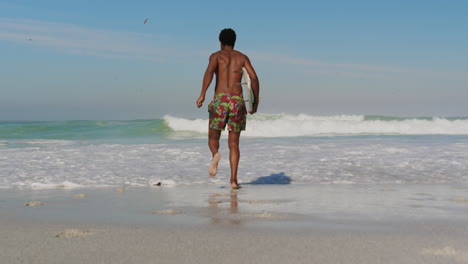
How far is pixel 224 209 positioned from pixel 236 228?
3.23 feet

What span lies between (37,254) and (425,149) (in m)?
9.62

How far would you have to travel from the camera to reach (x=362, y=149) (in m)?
10.8

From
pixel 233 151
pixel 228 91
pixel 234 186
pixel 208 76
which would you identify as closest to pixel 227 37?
pixel 208 76

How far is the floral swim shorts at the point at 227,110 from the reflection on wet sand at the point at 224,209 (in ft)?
2.75

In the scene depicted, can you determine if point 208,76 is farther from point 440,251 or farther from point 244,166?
point 440,251

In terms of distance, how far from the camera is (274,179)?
23.8 ft

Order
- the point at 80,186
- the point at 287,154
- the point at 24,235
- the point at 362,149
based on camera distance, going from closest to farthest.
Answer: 1. the point at 24,235
2. the point at 80,186
3. the point at 287,154
4. the point at 362,149

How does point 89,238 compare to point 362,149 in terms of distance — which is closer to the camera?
point 89,238

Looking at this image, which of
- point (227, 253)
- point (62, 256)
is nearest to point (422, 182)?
point (227, 253)

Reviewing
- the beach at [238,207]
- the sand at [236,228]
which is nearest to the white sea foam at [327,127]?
the beach at [238,207]

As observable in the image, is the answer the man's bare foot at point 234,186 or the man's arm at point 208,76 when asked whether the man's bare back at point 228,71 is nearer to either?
the man's arm at point 208,76

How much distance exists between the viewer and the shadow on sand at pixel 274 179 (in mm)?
7090

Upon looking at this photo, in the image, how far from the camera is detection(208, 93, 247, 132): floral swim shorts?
6.07 m

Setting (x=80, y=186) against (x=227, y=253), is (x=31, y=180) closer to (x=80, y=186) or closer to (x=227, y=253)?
(x=80, y=186)
